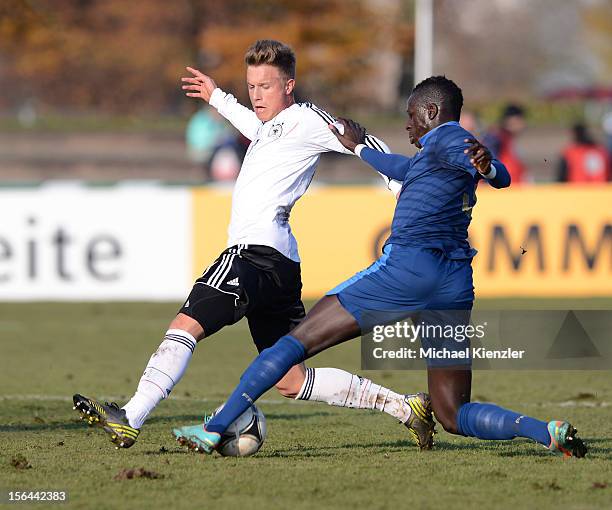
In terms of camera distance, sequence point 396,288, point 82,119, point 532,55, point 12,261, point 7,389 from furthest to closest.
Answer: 1. point 532,55
2. point 82,119
3. point 12,261
4. point 7,389
5. point 396,288

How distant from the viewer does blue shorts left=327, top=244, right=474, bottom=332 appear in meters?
6.86

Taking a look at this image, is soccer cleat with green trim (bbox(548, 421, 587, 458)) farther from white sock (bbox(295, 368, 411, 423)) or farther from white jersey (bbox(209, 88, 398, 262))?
white jersey (bbox(209, 88, 398, 262))

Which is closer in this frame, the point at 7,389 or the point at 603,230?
the point at 7,389

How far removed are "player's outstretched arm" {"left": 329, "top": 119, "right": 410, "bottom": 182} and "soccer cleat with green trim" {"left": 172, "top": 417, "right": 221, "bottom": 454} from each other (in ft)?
5.07

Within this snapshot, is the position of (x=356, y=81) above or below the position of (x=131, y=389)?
above

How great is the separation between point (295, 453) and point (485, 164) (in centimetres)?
194

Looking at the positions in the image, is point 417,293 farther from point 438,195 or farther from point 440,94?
point 440,94

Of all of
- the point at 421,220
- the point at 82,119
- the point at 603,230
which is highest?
the point at 82,119

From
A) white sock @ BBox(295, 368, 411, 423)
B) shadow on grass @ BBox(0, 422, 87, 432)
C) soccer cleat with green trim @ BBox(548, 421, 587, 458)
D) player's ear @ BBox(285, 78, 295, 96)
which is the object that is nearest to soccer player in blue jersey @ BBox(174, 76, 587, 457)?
soccer cleat with green trim @ BBox(548, 421, 587, 458)

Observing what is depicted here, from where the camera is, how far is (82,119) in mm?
49594

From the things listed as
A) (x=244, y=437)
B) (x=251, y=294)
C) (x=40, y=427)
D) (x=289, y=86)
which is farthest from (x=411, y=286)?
(x=40, y=427)

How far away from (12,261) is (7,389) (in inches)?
244

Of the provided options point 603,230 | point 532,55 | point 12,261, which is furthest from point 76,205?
point 532,55

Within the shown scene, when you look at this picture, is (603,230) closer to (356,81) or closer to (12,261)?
(12,261)
